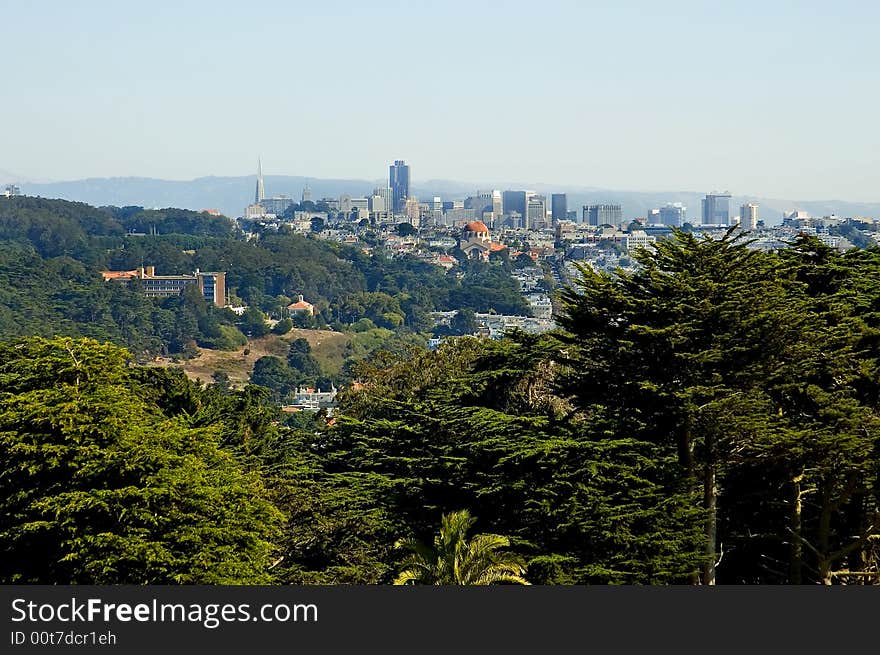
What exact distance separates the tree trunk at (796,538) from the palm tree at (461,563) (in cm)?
341

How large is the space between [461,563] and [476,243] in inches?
5295

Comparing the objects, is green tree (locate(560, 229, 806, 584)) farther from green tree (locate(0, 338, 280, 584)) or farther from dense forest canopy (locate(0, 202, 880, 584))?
green tree (locate(0, 338, 280, 584))

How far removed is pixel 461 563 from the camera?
1255 centimetres

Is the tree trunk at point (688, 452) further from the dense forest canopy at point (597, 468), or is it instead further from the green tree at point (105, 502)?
the green tree at point (105, 502)

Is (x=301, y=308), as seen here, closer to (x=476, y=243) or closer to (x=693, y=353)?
(x=476, y=243)

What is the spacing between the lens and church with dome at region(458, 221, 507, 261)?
14412 cm

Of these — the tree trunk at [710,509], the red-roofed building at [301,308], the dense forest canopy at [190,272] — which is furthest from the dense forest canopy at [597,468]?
the red-roofed building at [301,308]

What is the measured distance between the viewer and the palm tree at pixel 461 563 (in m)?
12.5

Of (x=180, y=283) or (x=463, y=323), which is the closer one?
(x=463, y=323)

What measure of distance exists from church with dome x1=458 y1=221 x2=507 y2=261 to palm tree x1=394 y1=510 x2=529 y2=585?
426 ft

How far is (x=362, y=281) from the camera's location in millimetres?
122562

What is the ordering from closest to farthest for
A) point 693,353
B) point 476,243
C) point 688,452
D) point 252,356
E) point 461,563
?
1. point 461,563
2. point 693,353
3. point 688,452
4. point 252,356
5. point 476,243

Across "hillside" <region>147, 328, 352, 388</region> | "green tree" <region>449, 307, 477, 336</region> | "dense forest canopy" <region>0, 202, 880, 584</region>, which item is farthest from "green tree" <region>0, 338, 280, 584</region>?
"green tree" <region>449, 307, 477, 336</region>

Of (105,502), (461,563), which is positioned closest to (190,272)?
(105,502)
